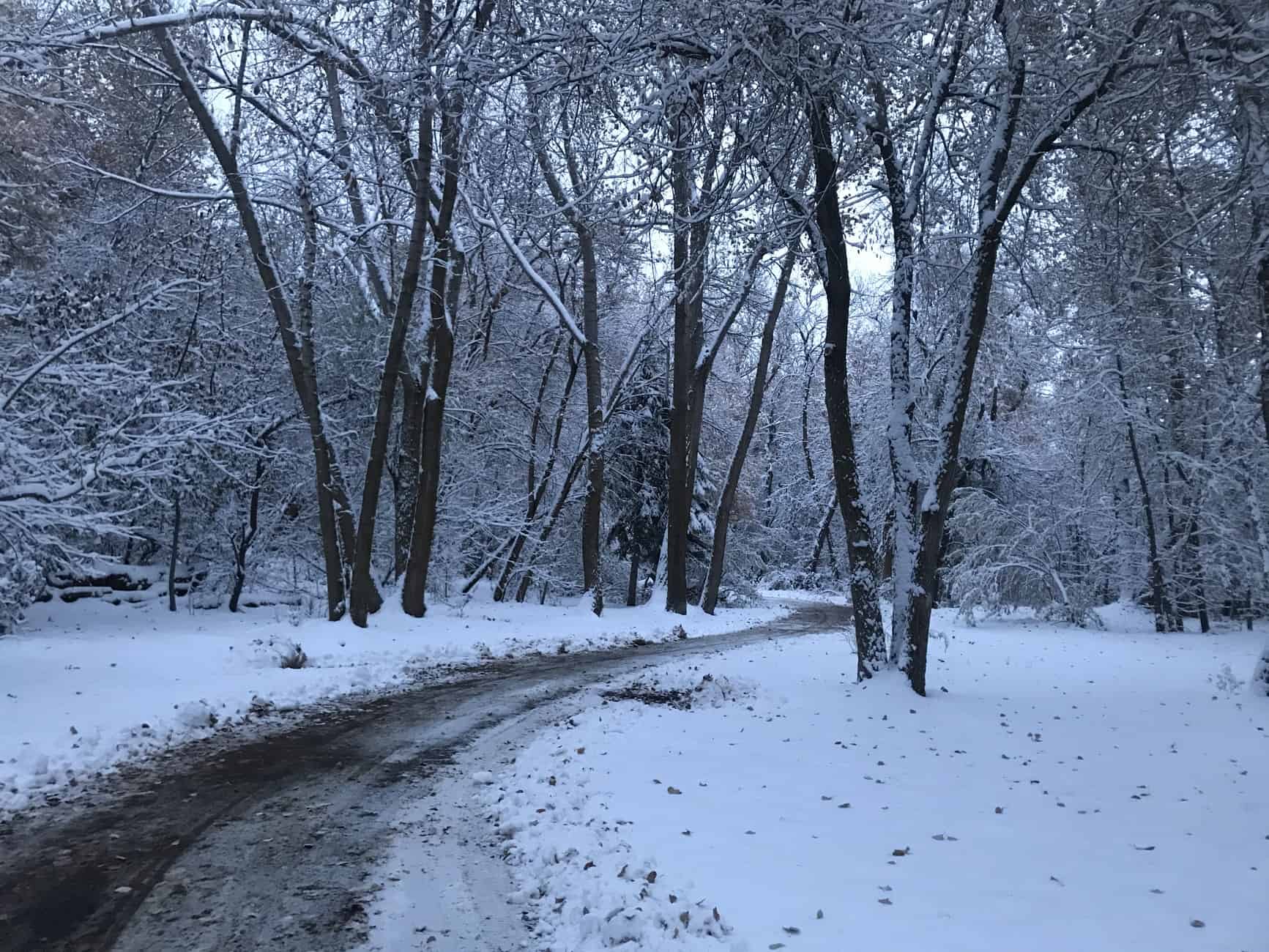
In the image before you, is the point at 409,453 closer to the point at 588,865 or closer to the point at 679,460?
the point at 679,460

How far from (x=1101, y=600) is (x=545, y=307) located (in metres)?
21.4

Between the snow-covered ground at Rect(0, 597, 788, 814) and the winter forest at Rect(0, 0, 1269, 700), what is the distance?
3.25 ft

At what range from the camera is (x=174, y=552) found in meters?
19.2

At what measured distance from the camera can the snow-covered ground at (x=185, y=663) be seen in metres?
7.27

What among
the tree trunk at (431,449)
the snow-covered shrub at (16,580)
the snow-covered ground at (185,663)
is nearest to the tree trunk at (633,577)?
the snow-covered ground at (185,663)

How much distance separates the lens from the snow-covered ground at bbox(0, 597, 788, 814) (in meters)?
7.27

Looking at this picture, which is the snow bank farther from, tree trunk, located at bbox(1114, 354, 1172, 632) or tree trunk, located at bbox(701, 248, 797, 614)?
tree trunk, located at bbox(1114, 354, 1172, 632)

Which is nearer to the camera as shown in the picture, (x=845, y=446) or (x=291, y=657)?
(x=845, y=446)

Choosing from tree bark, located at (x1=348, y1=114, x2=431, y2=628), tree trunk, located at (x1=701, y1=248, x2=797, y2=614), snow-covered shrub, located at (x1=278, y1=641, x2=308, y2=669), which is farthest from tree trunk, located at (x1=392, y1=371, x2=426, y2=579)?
tree trunk, located at (x1=701, y1=248, x2=797, y2=614)

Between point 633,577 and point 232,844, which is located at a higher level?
point 633,577

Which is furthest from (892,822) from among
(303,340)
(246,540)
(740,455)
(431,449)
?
(740,455)

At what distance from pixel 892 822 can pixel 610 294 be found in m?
22.0

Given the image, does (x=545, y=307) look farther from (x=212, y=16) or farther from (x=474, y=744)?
(x=474, y=744)

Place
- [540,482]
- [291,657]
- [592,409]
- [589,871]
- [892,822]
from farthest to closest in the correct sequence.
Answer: [540,482]
[592,409]
[291,657]
[892,822]
[589,871]
